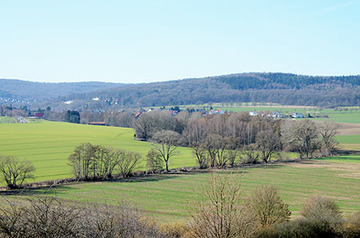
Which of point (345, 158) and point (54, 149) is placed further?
point (54, 149)

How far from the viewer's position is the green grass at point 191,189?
3197 centimetres

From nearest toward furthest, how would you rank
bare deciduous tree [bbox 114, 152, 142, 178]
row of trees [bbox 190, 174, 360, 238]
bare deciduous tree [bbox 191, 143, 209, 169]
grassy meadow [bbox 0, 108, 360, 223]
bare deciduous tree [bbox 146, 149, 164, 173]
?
row of trees [bbox 190, 174, 360, 238] < grassy meadow [bbox 0, 108, 360, 223] < bare deciduous tree [bbox 114, 152, 142, 178] < bare deciduous tree [bbox 146, 149, 164, 173] < bare deciduous tree [bbox 191, 143, 209, 169]

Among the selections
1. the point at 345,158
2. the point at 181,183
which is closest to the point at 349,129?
the point at 345,158

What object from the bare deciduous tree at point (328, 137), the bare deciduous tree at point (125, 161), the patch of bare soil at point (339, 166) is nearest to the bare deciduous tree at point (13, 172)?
the bare deciduous tree at point (125, 161)

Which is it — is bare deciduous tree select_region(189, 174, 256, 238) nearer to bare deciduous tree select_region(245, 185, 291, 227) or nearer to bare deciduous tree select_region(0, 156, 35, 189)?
bare deciduous tree select_region(245, 185, 291, 227)

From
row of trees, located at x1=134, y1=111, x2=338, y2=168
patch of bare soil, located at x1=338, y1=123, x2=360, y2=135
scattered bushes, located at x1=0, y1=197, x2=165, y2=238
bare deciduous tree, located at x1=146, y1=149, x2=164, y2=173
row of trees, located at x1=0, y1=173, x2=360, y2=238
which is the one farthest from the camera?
patch of bare soil, located at x1=338, y1=123, x2=360, y2=135

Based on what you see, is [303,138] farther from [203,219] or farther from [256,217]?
[203,219]

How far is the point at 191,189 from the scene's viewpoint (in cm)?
3847

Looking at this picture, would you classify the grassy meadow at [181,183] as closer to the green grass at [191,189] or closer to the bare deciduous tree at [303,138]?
the green grass at [191,189]

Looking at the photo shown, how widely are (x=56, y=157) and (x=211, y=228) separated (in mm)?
49442

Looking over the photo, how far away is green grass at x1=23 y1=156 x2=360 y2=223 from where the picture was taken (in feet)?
105

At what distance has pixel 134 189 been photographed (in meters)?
39.4

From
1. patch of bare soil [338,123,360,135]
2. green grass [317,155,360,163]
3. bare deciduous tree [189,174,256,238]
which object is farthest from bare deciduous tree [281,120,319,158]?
bare deciduous tree [189,174,256,238]

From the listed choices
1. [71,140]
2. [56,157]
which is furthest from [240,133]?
[56,157]
